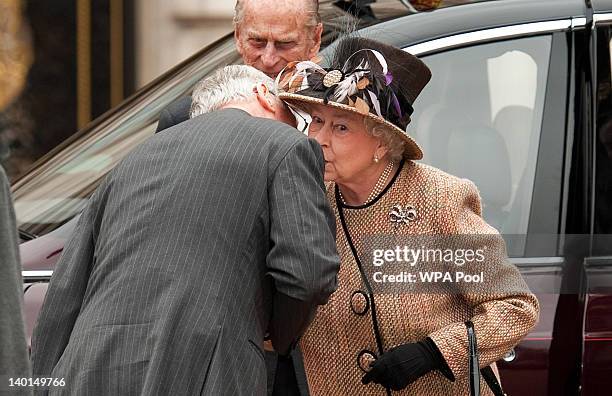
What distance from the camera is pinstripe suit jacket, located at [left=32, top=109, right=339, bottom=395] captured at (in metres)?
3.00

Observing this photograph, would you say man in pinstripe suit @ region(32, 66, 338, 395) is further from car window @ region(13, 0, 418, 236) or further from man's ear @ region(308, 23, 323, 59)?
car window @ region(13, 0, 418, 236)

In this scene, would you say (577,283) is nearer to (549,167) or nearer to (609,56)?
(549,167)

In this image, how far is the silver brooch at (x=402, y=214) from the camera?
3.52m

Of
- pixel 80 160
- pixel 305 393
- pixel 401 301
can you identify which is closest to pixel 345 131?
pixel 401 301

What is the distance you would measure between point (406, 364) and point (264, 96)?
2.32 ft

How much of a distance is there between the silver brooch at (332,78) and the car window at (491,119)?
758 mm

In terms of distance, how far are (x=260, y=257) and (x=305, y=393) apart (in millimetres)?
702

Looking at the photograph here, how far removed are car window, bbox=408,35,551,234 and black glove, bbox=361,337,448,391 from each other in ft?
3.14

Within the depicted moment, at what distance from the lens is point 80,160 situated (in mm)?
4562

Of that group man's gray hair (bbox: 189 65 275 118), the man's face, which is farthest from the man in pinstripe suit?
the man's face

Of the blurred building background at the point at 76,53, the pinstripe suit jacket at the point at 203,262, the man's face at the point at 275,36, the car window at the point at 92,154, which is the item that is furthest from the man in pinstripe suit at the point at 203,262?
the blurred building background at the point at 76,53

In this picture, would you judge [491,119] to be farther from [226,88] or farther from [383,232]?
[226,88]

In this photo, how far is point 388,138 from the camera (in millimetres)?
3553

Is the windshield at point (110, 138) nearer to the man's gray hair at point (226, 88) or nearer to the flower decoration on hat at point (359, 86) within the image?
the flower decoration on hat at point (359, 86)
